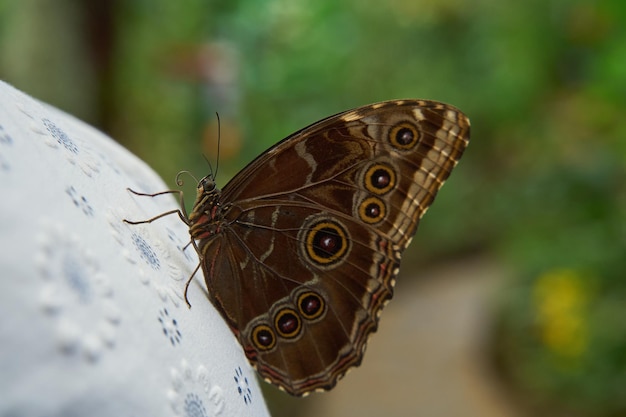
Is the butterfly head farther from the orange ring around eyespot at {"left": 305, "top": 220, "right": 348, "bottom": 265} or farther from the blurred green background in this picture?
the blurred green background

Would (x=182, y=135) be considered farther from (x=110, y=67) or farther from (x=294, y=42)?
(x=110, y=67)

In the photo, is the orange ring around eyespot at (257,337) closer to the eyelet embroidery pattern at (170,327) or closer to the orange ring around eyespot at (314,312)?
the orange ring around eyespot at (314,312)

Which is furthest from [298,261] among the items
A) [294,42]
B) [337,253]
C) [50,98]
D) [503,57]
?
[503,57]

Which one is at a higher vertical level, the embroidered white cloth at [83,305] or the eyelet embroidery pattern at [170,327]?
the embroidered white cloth at [83,305]

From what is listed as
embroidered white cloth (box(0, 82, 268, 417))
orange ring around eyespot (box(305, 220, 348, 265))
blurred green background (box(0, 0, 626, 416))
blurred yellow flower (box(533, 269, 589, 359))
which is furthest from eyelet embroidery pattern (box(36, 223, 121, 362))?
blurred yellow flower (box(533, 269, 589, 359))

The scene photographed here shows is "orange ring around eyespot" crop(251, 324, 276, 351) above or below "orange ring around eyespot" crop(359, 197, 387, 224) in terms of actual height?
below

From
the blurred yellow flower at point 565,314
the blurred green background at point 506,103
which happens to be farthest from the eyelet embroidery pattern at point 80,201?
the blurred yellow flower at point 565,314
